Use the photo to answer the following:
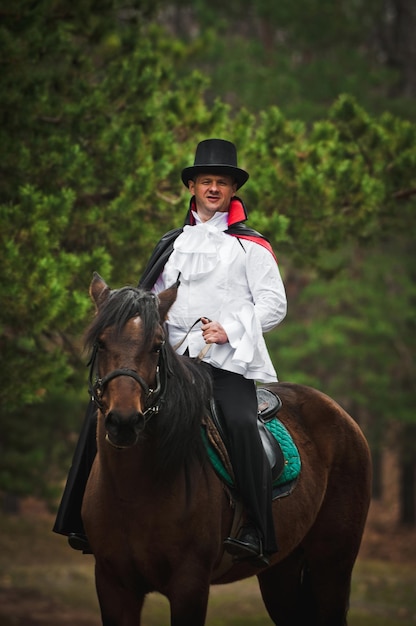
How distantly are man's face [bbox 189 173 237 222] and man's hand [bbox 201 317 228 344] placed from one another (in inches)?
30.1

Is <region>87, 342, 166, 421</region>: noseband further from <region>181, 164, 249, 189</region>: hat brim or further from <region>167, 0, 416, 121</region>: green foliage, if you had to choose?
<region>167, 0, 416, 121</region>: green foliage

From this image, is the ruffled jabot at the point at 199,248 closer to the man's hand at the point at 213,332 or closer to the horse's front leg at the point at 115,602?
the man's hand at the point at 213,332

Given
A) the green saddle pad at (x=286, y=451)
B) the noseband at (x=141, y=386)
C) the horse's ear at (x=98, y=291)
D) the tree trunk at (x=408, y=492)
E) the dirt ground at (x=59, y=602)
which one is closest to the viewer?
the noseband at (x=141, y=386)

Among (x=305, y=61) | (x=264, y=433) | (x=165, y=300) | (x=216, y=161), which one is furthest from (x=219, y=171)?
(x=305, y=61)

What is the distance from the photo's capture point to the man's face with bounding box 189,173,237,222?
5.21 metres

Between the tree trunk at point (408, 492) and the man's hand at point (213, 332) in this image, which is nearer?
the man's hand at point (213, 332)

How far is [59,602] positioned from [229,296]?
9.37 metres

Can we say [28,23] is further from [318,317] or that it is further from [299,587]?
[318,317]

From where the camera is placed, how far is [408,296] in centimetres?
1764

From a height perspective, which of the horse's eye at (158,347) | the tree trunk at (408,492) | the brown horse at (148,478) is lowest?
the brown horse at (148,478)

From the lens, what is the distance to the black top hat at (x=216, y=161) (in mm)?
5191

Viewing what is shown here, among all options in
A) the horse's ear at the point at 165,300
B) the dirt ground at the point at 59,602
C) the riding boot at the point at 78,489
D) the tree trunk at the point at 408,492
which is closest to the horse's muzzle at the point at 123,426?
the horse's ear at the point at 165,300

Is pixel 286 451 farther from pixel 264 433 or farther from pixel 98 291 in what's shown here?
pixel 98 291

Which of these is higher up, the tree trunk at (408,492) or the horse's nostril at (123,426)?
the tree trunk at (408,492)
